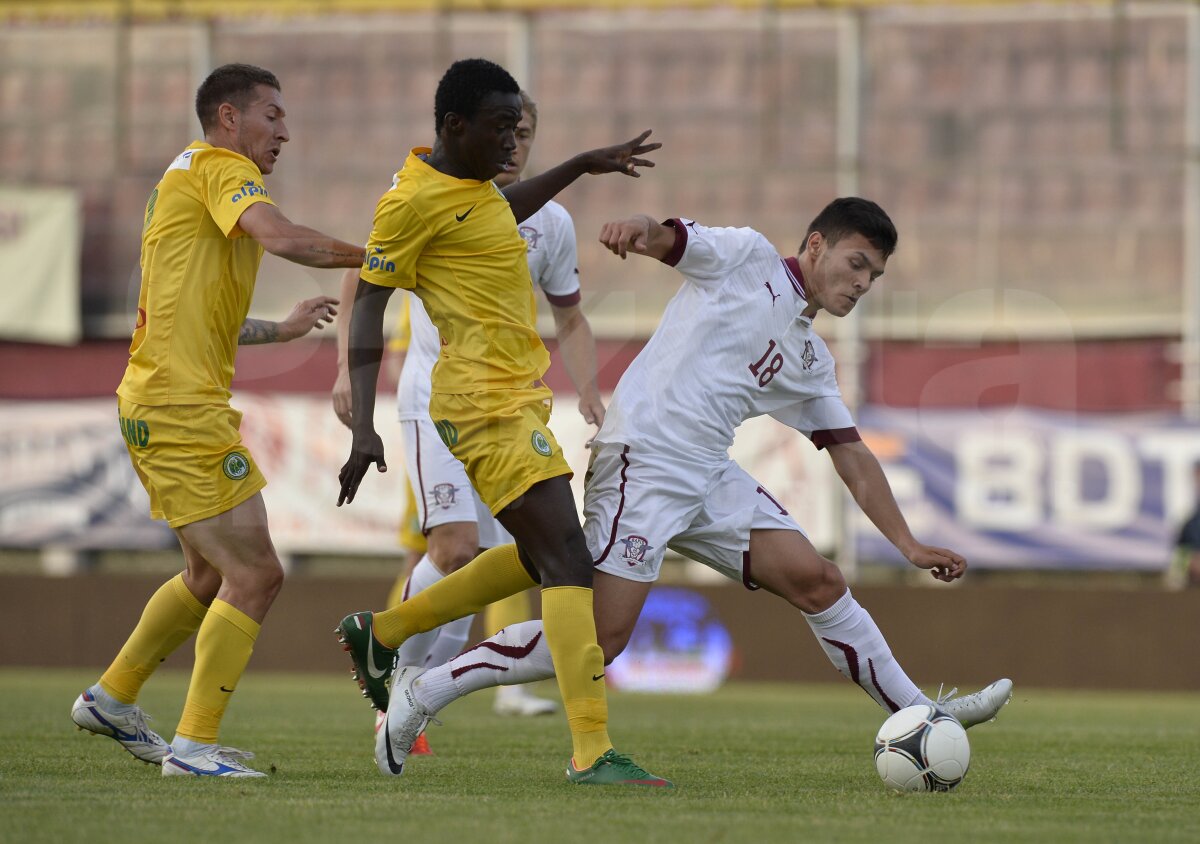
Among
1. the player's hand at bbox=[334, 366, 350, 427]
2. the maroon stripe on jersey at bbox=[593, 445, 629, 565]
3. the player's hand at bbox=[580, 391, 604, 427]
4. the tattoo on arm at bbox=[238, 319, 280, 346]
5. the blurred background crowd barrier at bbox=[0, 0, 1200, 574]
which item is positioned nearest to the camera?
the maroon stripe on jersey at bbox=[593, 445, 629, 565]

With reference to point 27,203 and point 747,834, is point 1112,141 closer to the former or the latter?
point 27,203

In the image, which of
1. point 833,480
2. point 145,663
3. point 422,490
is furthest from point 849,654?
point 833,480

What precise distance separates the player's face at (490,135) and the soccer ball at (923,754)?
208cm

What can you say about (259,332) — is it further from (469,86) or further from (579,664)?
(579,664)

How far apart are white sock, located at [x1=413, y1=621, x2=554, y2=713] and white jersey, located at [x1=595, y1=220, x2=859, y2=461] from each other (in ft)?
2.28

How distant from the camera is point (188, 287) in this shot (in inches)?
212

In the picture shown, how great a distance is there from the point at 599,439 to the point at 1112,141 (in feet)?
36.3

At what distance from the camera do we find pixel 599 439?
216 inches

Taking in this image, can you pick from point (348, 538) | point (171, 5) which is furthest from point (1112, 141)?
point (171, 5)

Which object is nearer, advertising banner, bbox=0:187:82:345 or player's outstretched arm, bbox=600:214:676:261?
player's outstretched arm, bbox=600:214:676:261

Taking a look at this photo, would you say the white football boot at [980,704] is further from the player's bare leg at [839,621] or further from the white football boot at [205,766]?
the white football boot at [205,766]

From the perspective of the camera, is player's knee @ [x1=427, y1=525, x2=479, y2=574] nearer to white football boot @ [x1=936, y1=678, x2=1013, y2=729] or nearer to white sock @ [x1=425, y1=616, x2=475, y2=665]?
white sock @ [x1=425, y1=616, x2=475, y2=665]

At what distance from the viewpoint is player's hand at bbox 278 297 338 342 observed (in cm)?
564

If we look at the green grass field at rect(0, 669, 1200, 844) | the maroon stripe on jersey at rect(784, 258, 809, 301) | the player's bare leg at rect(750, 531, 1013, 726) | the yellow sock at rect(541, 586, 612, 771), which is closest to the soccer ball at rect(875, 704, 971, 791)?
the green grass field at rect(0, 669, 1200, 844)
